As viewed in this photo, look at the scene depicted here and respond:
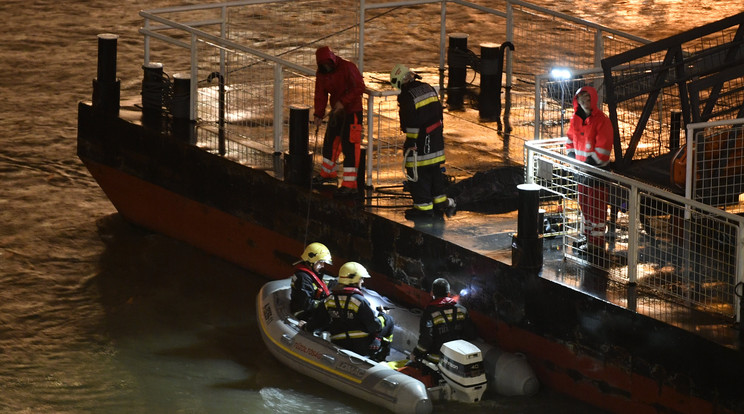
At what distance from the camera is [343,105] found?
12.7 m

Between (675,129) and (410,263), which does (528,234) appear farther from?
(675,129)

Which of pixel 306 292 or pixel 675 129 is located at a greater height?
pixel 675 129

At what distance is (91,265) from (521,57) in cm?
1027

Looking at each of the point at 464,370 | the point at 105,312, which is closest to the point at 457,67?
the point at 105,312

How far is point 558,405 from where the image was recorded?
10.8 m

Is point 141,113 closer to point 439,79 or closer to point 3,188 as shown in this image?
point 3,188

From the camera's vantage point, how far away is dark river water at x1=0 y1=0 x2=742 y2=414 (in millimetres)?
11164

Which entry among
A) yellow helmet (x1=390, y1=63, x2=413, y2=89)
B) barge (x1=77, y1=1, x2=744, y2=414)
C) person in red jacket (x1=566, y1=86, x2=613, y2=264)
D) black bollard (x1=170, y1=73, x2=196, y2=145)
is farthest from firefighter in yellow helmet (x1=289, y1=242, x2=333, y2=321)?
black bollard (x1=170, y1=73, x2=196, y2=145)

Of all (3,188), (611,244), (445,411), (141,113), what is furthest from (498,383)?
(3,188)

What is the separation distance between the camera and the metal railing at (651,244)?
405 inches

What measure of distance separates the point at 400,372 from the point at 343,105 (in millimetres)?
3003

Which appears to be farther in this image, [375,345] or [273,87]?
[273,87]

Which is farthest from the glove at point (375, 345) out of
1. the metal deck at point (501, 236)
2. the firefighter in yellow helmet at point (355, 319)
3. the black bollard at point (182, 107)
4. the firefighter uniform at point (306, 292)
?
the black bollard at point (182, 107)

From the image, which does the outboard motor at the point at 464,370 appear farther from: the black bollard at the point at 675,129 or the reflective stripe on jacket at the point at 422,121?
the black bollard at the point at 675,129
